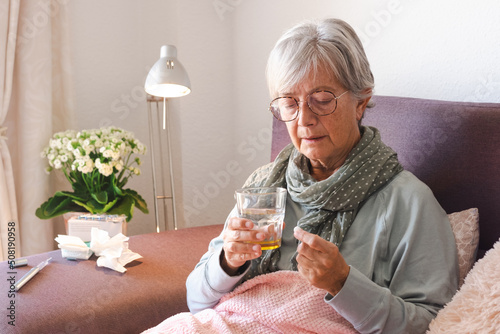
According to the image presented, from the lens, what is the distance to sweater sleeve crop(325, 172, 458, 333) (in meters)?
1.02

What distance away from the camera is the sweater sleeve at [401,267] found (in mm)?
1021

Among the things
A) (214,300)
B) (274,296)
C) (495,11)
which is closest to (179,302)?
(214,300)

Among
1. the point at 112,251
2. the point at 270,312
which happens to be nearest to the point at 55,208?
the point at 112,251

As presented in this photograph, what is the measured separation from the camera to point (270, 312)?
114 cm

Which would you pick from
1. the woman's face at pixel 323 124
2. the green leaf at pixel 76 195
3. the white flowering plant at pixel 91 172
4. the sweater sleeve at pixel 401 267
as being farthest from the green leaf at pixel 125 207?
the sweater sleeve at pixel 401 267

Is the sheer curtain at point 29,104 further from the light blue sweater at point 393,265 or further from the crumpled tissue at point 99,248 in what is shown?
the light blue sweater at point 393,265

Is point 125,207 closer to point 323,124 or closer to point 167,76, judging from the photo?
point 167,76

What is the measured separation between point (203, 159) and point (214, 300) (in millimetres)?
1830

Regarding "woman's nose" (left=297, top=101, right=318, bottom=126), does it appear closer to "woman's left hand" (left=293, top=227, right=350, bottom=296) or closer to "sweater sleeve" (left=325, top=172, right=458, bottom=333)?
"sweater sleeve" (left=325, top=172, right=458, bottom=333)

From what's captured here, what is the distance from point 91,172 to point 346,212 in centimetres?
162

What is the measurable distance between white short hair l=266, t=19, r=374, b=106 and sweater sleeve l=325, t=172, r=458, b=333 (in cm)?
30

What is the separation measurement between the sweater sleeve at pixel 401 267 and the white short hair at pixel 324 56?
0.30 m

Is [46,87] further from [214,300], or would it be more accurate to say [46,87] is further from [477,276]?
[477,276]

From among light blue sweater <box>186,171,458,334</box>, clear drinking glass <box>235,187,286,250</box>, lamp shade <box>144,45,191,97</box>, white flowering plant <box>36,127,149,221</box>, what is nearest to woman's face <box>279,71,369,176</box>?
light blue sweater <box>186,171,458,334</box>
